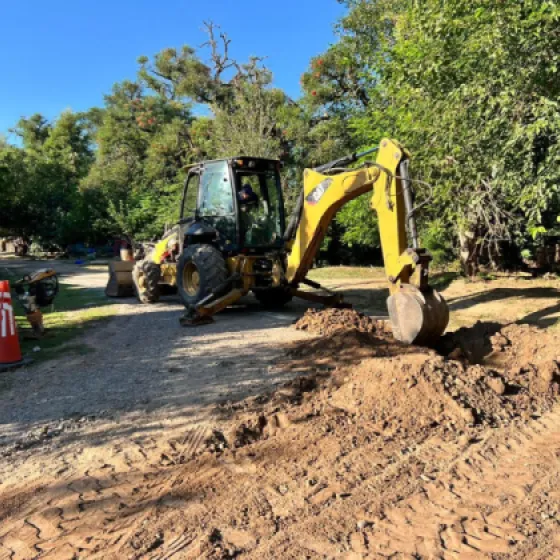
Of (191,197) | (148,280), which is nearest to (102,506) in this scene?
(191,197)

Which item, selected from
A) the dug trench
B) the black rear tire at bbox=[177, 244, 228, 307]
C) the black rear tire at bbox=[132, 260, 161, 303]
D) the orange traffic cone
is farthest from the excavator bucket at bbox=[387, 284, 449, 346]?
the black rear tire at bbox=[132, 260, 161, 303]

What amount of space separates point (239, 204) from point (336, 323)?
2857mm

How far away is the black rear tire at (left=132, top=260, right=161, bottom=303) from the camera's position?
10.8 meters

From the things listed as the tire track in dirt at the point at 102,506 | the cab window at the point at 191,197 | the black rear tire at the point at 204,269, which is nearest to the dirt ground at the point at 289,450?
the tire track in dirt at the point at 102,506

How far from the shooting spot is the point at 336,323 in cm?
770

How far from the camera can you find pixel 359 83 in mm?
20391

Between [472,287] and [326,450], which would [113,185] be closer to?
[472,287]

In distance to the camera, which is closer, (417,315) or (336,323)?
(417,315)

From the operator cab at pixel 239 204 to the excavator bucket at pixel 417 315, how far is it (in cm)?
370

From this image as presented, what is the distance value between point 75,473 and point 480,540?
2615 millimetres

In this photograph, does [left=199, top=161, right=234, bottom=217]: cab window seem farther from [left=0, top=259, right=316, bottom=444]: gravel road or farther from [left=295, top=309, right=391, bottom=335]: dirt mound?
[left=295, top=309, right=391, bottom=335]: dirt mound

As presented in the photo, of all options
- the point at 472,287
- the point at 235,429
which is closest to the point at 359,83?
the point at 472,287

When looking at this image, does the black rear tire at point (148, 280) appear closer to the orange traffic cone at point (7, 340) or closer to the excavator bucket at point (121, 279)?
the excavator bucket at point (121, 279)

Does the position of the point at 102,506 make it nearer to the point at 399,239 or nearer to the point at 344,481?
the point at 344,481
